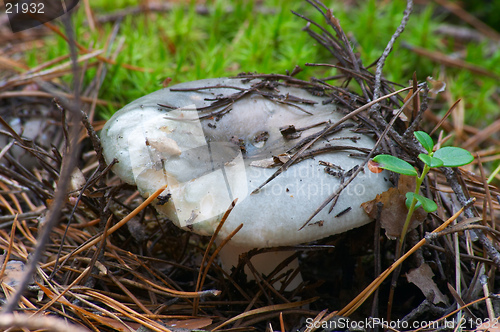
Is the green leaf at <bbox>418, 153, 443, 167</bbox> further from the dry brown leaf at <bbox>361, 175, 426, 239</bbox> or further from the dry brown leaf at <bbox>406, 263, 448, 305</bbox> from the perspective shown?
the dry brown leaf at <bbox>406, 263, 448, 305</bbox>

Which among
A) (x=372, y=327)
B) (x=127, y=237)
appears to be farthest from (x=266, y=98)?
(x=372, y=327)

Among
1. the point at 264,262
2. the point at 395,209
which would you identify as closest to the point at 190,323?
the point at 264,262

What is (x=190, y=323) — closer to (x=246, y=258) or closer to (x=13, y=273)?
(x=246, y=258)

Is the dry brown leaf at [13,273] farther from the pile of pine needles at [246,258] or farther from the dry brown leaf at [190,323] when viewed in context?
the dry brown leaf at [190,323]

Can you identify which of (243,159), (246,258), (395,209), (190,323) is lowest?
(190,323)

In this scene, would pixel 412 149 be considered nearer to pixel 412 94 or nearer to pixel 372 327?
pixel 412 94
